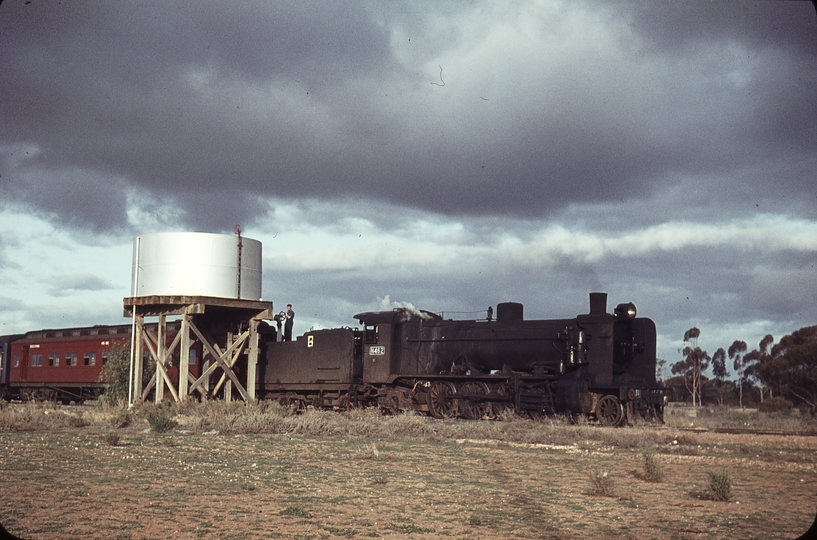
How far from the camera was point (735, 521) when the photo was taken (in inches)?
360

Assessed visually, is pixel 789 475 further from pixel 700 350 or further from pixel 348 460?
pixel 700 350

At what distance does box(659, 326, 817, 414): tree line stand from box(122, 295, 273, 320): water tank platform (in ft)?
46.6

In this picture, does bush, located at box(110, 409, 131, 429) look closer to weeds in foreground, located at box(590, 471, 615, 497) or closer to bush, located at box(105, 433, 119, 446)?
bush, located at box(105, 433, 119, 446)

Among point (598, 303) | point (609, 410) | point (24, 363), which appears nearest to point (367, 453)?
point (609, 410)

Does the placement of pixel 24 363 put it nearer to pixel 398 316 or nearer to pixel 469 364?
A: pixel 398 316

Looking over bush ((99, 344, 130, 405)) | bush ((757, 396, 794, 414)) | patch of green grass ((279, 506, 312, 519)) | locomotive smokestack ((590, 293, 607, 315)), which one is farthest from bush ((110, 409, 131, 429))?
bush ((757, 396, 794, 414))

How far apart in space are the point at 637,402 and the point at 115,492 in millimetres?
16982

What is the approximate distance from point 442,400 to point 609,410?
5662 millimetres

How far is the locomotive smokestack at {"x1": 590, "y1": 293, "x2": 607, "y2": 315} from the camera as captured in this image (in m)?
23.7

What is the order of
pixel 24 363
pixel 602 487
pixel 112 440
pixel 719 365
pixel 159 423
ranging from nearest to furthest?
pixel 602 487
pixel 112 440
pixel 159 423
pixel 24 363
pixel 719 365

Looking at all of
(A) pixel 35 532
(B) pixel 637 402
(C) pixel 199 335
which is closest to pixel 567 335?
(B) pixel 637 402

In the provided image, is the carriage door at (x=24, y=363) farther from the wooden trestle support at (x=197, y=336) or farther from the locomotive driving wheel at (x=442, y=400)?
the locomotive driving wheel at (x=442, y=400)

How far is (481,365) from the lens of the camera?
26.0m

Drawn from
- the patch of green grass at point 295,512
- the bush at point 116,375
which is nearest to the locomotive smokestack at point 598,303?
the patch of green grass at point 295,512
